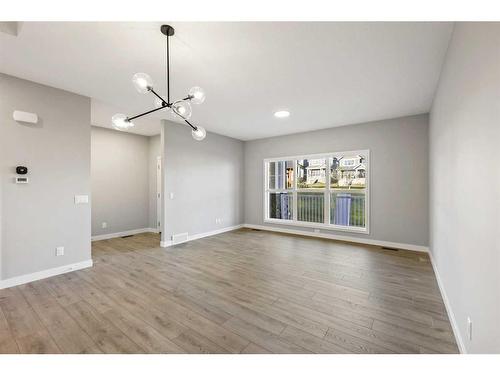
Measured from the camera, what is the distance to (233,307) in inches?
85.9

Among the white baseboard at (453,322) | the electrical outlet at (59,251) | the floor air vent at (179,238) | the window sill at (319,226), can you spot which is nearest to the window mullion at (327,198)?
the window sill at (319,226)

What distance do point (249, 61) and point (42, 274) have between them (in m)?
3.77

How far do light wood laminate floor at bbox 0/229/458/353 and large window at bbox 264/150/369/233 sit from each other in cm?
141

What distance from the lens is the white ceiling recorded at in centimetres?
184

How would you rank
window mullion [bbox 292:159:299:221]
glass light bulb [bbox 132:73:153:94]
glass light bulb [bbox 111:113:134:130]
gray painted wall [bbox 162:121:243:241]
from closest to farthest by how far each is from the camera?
glass light bulb [bbox 132:73:153:94] → glass light bulb [bbox 111:113:134:130] → gray painted wall [bbox 162:121:243:241] → window mullion [bbox 292:159:299:221]

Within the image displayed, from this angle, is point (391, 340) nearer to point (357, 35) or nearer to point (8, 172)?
point (357, 35)

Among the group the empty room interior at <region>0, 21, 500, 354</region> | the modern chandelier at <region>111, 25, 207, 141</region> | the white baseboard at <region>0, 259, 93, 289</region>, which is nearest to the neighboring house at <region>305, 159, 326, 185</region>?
the empty room interior at <region>0, 21, 500, 354</region>

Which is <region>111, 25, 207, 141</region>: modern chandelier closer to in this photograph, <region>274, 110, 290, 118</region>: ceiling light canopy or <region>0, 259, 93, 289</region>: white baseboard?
<region>274, 110, 290, 118</region>: ceiling light canopy

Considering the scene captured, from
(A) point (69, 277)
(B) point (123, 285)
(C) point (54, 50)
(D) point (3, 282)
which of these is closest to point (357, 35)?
(C) point (54, 50)

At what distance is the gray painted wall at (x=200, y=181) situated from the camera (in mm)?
4473

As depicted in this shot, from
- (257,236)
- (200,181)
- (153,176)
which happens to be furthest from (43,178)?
(257,236)

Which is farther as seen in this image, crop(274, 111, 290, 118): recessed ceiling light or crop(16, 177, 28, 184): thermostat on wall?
crop(274, 111, 290, 118): recessed ceiling light

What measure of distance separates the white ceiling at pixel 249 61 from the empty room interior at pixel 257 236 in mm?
22

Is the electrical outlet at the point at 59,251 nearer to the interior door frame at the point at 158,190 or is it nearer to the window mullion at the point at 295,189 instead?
the interior door frame at the point at 158,190
